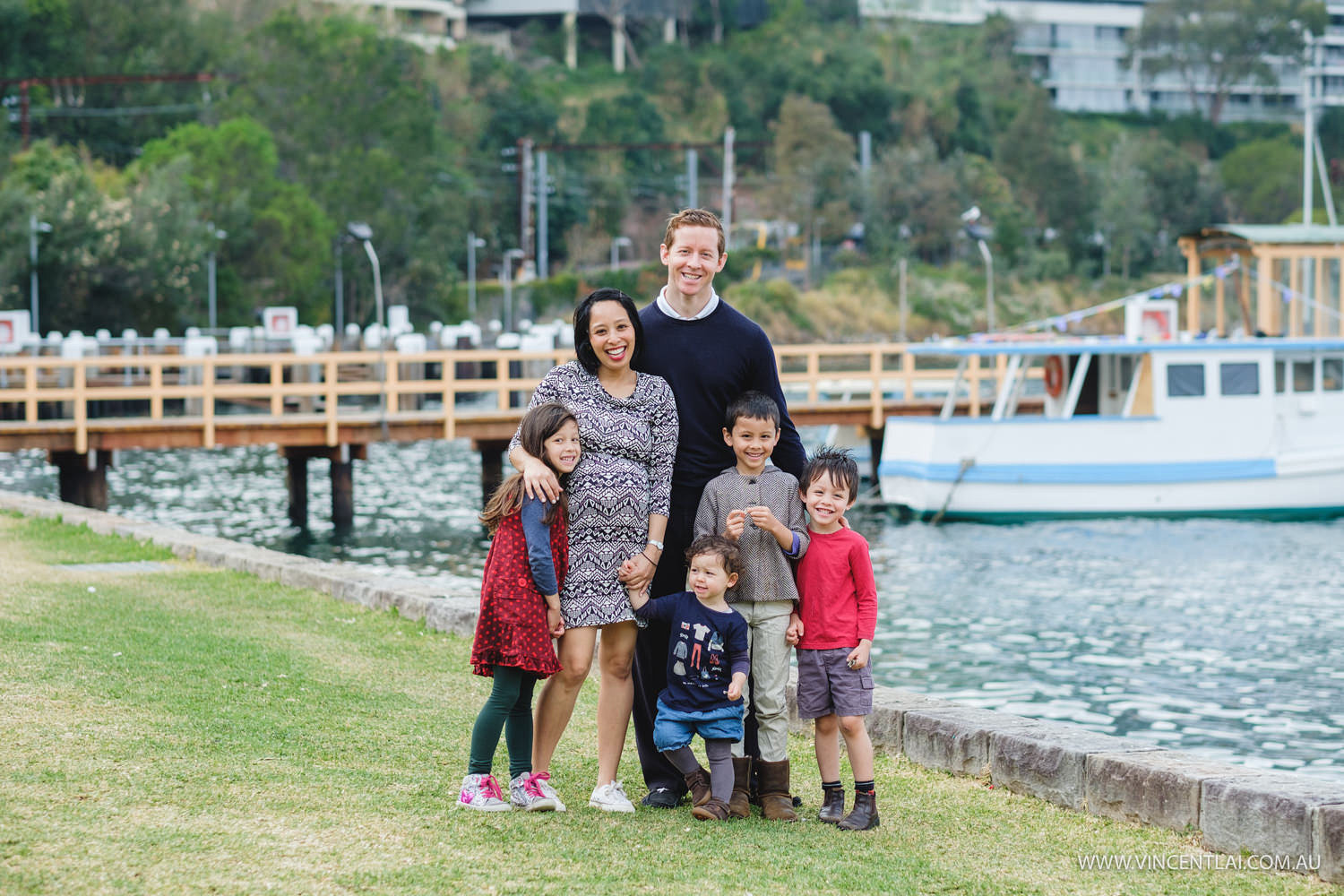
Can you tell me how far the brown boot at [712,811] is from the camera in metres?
5.61

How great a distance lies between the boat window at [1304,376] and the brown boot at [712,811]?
21.2 metres

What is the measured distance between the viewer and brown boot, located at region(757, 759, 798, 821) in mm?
5738

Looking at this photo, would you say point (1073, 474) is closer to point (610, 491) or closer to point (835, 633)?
point (835, 633)

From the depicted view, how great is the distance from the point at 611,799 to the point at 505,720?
0.46 m

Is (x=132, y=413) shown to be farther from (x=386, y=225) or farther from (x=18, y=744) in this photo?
(x=18, y=744)

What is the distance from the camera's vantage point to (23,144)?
5588 centimetres

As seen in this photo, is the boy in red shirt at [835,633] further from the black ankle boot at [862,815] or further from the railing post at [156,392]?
the railing post at [156,392]

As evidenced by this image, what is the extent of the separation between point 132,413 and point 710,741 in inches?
1252

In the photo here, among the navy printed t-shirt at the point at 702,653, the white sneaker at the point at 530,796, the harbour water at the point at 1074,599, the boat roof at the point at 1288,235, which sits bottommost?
the harbour water at the point at 1074,599

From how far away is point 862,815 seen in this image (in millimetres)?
5645

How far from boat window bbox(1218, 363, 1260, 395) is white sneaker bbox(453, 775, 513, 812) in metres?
20.7

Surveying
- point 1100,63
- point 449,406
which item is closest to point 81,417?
point 449,406

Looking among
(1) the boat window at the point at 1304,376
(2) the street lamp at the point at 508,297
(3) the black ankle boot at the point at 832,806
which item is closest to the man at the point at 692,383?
(3) the black ankle boot at the point at 832,806

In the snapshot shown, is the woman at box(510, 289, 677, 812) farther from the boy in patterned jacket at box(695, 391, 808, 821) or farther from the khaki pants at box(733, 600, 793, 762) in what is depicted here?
the khaki pants at box(733, 600, 793, 762)
